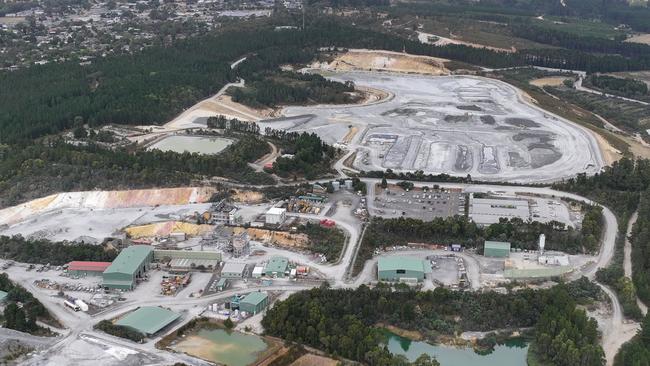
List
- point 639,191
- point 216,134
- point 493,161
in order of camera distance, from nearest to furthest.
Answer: point 639,191 → point 493,161 → point 216,134

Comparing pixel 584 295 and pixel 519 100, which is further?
pixel 519 100

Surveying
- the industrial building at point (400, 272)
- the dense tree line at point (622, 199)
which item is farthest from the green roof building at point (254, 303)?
the dense tree line at point (622, 199)

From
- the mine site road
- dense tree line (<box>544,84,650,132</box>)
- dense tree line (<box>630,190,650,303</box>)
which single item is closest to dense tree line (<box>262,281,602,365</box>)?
the mine site road

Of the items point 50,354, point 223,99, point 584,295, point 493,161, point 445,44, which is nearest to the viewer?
point 50,354

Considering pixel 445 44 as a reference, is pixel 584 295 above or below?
below

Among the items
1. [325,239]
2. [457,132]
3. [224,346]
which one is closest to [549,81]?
[457,132]

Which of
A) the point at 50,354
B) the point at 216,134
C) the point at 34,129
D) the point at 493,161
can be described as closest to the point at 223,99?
the point at 216,134

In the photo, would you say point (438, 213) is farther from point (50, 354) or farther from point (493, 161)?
point (50, 354)

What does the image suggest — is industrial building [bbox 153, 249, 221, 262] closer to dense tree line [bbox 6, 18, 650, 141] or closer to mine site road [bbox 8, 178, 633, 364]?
mine site road [bbox 8, 178, 633, 364]
